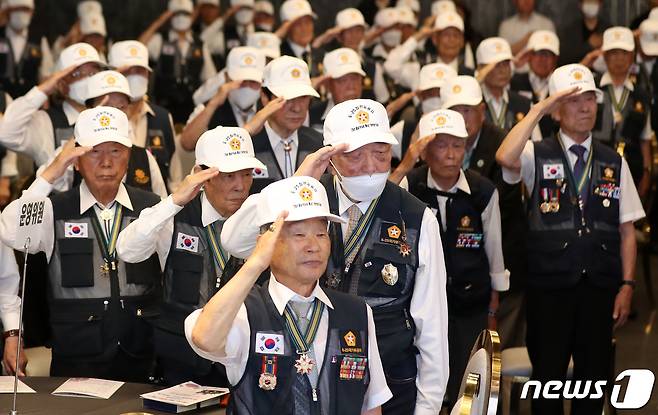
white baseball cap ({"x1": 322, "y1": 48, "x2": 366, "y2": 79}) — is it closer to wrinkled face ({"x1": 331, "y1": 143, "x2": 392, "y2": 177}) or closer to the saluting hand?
the saluting hand

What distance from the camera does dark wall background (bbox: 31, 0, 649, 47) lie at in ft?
41.5

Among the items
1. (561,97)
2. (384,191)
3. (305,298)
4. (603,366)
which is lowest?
(603,366)

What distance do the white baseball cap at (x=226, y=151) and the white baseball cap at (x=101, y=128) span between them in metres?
0.48

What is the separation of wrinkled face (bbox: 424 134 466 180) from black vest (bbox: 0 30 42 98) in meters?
5.16

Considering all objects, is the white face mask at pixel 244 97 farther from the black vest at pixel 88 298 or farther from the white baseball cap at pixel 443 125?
the black vest at pixel 88 298

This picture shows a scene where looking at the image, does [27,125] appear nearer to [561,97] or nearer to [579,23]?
[561,97]

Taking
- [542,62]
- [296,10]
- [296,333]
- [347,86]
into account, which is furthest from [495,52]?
[296,333]

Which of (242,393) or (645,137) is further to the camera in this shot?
(645,137)

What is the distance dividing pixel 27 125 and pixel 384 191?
3216mm

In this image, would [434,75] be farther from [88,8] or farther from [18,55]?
[88,8]

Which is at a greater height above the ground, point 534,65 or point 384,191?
point 534,65

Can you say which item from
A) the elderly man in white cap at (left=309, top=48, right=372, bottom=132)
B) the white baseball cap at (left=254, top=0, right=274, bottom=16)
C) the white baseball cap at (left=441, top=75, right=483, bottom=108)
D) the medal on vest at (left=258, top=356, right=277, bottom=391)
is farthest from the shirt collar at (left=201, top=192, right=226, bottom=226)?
the white baseball cap at (left=254, top=0, right=274, bottom=16)

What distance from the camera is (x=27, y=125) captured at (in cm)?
775

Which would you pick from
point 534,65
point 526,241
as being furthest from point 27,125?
point 534,65
